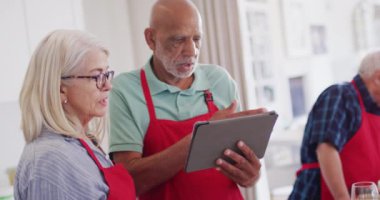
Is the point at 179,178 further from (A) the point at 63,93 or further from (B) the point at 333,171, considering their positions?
(B) the point at 333,171

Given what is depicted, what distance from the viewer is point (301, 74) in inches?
232

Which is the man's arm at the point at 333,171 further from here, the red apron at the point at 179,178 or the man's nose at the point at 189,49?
the man's nose at the point at 189,49

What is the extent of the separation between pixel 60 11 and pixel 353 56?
4.49 metres

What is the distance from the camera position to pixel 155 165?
4.74 feet

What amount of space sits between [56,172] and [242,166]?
22.5 inches

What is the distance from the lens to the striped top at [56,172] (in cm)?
108

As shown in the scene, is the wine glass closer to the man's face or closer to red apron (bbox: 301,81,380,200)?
the man's face

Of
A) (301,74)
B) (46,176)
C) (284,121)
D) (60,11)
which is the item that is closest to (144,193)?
(46,176)

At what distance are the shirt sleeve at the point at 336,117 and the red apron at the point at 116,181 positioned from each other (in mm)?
993

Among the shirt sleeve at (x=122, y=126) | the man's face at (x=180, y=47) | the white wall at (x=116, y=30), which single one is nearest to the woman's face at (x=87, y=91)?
the shirt sleeve at (x=122, y=126)

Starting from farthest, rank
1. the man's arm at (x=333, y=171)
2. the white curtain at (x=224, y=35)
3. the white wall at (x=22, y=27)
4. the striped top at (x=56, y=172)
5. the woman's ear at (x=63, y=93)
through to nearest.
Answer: the white curtain at (x=224, y=35) → the white wall at (x=22, y=27) → the man's arm at (x=333, y=171) → the woman's ear at (x=63, y=93) → the striped top at (x=56, y=172)

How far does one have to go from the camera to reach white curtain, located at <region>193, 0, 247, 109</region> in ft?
9.22

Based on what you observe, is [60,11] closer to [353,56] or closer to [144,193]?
[144,193]

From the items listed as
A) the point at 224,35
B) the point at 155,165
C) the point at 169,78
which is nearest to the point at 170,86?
the point at 169,78
